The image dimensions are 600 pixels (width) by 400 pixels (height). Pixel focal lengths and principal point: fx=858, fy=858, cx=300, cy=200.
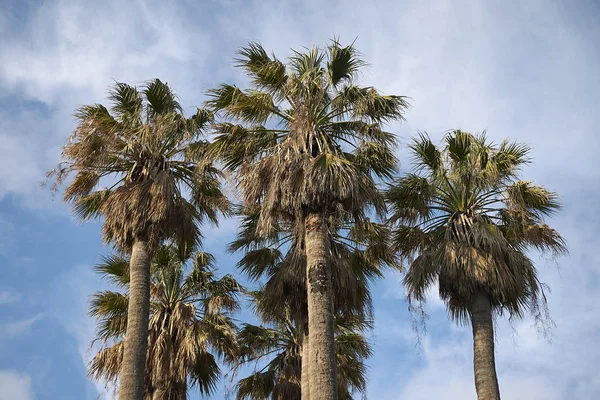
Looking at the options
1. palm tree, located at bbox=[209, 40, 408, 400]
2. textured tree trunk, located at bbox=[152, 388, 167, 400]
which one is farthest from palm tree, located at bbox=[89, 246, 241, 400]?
palm tree, located at bbox=[209, 40, 408, 400]

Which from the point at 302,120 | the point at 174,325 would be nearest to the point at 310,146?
the point at 302,120

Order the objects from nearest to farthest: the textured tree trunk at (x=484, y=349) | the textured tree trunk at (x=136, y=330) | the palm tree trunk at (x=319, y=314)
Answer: the palm tree trunk at (x=319, y=314) → the textured tree trunk at (x=136, y=330) → the textured tree trunk at (x=484, y=349)

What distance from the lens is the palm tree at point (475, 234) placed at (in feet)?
65.7

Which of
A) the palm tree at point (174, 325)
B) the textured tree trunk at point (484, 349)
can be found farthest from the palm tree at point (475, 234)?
the palm tree at point (174, 325)

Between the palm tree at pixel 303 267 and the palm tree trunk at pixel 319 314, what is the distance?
2.80m

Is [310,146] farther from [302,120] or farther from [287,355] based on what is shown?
[287,355]

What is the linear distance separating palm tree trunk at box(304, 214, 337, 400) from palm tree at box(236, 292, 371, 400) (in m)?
8.03

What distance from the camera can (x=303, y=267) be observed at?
21750 millimetres

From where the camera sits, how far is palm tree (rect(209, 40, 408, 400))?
18000 mm

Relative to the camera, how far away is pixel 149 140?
20516 millimetres

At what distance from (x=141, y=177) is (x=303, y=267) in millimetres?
4638

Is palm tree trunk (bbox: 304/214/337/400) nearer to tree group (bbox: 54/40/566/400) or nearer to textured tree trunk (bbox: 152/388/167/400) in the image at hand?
tree group (bbox: 54/40/566/400)

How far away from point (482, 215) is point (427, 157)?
2.09 m

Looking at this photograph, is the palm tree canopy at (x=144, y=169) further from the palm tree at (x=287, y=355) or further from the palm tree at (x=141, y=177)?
the palm tree at (x=287, y=355)
